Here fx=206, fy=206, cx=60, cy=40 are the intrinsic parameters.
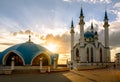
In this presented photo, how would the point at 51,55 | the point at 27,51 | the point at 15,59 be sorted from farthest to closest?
the point at 51,55 < the point at 15,59 < the point at 27,51

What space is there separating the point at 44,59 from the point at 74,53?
53.1 ft

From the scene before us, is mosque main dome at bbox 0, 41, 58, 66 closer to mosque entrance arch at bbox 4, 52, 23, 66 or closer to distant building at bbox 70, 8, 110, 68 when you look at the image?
mosque entrance arch at bbox 4, 52, 23, 66

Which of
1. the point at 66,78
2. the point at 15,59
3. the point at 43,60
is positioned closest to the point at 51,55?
the point at 43,60

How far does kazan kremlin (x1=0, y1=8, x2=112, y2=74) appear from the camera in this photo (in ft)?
119

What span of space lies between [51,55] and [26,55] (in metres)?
5.09

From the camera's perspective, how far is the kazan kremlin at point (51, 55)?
36281 millimetres

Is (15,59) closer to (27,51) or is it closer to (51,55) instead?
(27,51)

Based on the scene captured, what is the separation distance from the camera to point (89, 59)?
5125 cm

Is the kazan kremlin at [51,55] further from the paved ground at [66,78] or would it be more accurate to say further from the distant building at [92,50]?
the paved ground at [66,78]

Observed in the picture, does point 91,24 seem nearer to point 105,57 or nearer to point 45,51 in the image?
point 105,57

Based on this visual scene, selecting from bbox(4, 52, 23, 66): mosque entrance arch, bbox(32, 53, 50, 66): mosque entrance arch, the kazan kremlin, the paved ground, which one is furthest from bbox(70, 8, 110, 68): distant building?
the paved ground

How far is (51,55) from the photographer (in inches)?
1610

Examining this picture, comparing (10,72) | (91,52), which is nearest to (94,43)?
(91,52)

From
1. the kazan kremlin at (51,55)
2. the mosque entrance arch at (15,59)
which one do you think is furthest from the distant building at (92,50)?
the mosque entrance arch at (15,59)
